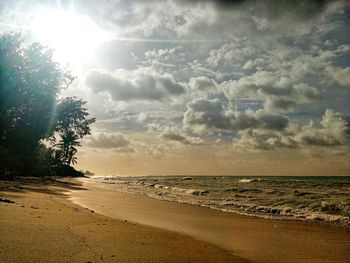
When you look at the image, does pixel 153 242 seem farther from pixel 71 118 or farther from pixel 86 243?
pixel 71 118

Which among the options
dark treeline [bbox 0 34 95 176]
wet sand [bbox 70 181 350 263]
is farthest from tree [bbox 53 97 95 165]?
wet sand [bbox 70 181 350 263]

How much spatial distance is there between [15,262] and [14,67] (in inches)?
1180

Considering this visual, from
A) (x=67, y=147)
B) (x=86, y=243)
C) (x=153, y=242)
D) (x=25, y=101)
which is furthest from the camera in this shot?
(x=67, y=147)

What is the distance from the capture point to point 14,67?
31.3m

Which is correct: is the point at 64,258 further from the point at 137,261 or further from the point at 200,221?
the point at 200,221

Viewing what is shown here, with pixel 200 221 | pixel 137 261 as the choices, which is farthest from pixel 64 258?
pixel 200 221

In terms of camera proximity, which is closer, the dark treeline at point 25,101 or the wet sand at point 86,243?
the wet sand at point 86,243

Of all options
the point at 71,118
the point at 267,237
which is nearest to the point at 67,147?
the point at 71,118

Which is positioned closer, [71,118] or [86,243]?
[86,243]

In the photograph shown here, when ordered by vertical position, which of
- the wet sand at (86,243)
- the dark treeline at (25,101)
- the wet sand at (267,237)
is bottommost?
the wet sand at (267,237)

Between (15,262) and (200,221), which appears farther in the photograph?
(200,221)

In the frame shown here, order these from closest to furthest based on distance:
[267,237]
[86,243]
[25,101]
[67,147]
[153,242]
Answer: [86,243], [153,242], [267,237], [25,101], [67,147]

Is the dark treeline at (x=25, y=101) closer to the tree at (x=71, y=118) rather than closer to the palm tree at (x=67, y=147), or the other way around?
the tree at (x=71, y=118)

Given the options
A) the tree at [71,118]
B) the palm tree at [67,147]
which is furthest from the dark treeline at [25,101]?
the palm tree at [67,147]
